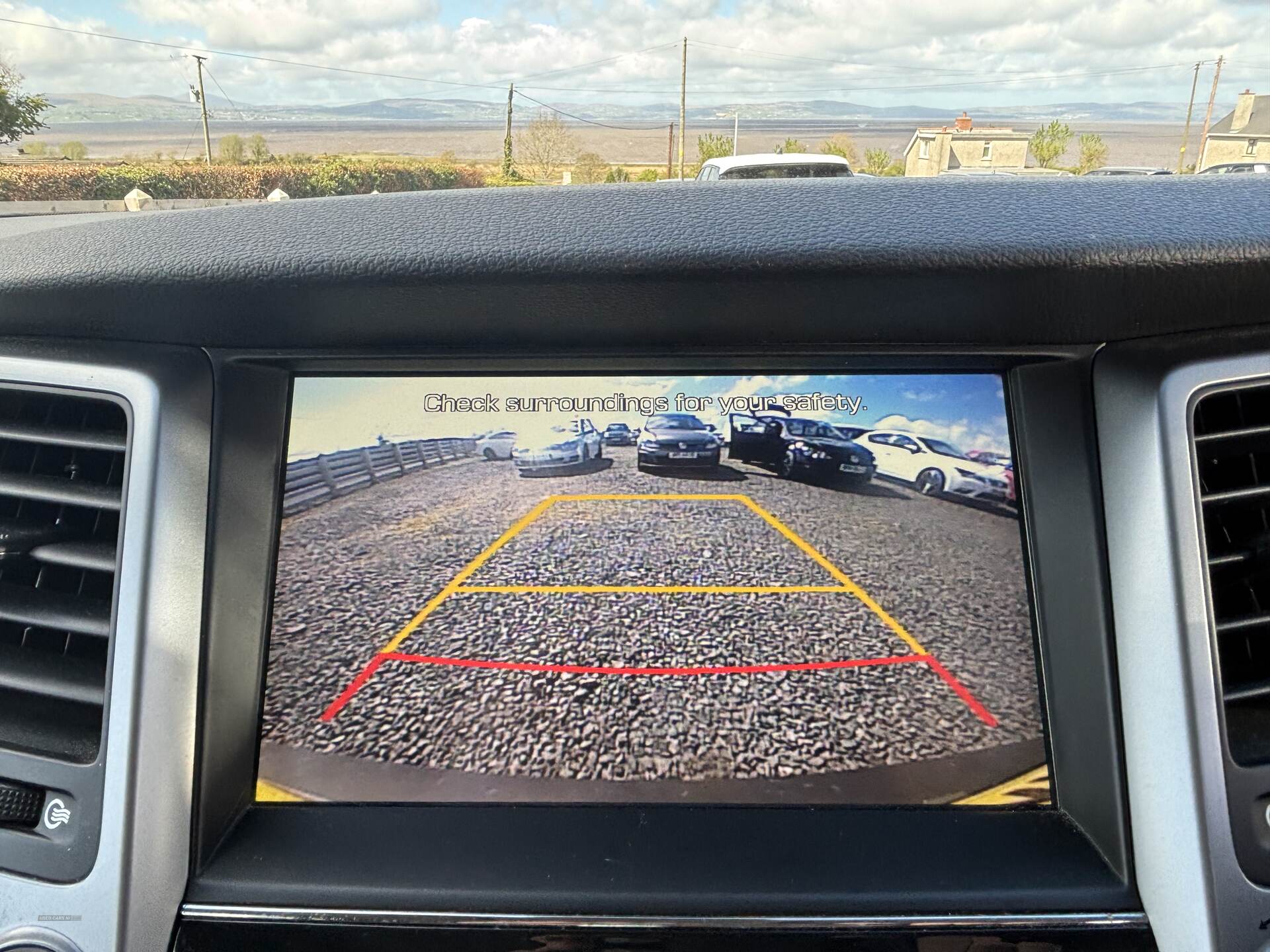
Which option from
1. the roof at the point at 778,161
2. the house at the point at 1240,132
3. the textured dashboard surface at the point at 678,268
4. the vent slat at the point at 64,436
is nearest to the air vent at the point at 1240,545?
the textured dashboard surface at the point at 678,268

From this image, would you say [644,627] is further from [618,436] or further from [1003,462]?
[1003,462]

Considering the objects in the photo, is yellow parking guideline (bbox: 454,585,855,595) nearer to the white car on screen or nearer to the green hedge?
the white car on screen

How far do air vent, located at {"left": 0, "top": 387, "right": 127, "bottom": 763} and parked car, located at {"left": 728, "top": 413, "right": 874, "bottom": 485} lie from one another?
1.09 m

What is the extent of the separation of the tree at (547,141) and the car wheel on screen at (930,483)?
29.0m

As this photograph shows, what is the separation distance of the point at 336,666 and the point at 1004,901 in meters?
1.23

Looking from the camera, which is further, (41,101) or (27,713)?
(41,101)

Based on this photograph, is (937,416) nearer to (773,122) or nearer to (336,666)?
(336,666)

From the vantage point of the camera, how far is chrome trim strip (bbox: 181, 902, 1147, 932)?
1.34 meters

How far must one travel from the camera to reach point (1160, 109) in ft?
206

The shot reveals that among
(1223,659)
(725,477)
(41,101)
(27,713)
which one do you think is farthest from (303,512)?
(41,101)

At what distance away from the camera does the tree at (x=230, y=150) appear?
18656 mm

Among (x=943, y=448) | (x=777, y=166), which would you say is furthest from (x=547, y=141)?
(x=943, y=448)

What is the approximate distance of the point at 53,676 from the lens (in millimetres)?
1437

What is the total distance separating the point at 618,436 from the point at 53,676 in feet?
3.49
